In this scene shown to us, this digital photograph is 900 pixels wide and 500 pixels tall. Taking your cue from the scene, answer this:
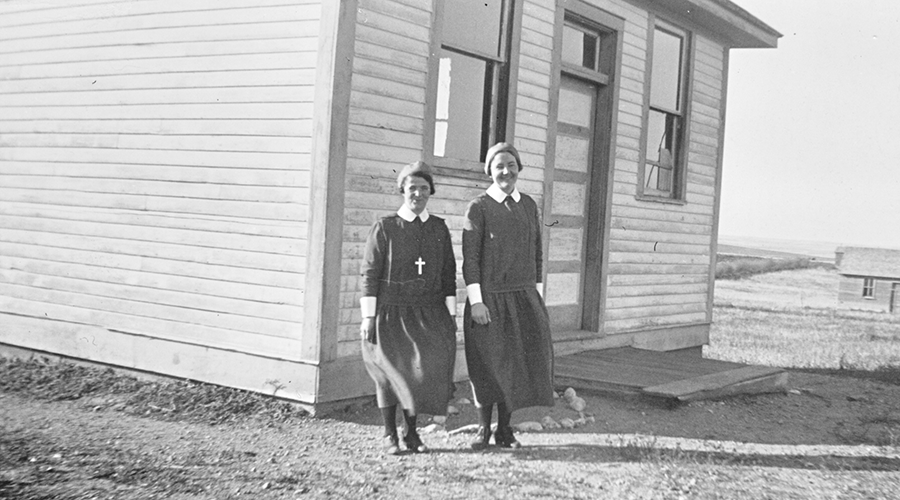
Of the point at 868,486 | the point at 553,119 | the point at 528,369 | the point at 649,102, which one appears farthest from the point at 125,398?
the point at 649,102

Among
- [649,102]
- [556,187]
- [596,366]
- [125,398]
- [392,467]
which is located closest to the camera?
[392,467]

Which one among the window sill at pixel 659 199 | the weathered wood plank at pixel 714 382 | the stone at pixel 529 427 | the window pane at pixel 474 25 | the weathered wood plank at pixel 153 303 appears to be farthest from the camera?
the window sill at pixel 659 199

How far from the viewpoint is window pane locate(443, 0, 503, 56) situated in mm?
7617

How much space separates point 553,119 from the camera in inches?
345

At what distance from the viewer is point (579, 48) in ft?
31.4

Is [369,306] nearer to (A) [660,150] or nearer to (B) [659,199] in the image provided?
(B) [659,199]

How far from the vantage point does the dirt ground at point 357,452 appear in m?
4.87

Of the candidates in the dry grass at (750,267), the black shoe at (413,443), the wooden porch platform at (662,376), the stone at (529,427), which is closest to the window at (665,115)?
the wooden porch platform at (662,376)

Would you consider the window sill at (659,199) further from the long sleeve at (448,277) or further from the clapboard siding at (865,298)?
the clapboard siding at (865,298)

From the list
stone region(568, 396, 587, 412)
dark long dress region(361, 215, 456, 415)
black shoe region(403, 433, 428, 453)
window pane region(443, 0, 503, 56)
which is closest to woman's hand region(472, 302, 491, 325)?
dark long dress region(361, 215, 456, 415)

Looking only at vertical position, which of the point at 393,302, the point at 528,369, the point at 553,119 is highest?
the point at 553,119

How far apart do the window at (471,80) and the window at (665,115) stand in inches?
116

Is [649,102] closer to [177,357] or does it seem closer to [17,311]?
[177,357]

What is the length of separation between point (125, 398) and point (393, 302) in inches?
108
